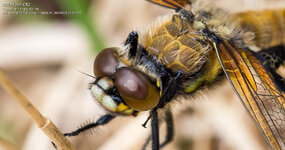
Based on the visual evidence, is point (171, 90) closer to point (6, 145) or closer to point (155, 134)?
point (155, 134)

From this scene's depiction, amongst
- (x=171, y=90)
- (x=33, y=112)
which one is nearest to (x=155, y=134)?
(x=171, y=90)

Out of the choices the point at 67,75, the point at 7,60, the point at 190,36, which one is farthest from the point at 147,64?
the point at 7,60

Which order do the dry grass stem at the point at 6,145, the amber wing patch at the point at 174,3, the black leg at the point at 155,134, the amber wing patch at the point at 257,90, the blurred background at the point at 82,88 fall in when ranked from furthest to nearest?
the blurred background at the point at 82,88 → the amber wing patch at the point at 174,3 → the black leg at the point at 155,134 → the dry grass stem at the point at 6,145 → the amber wing patch at the point at 257,90

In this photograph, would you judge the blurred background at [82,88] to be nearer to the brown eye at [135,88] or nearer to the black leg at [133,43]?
→ the black leg at [133,43]

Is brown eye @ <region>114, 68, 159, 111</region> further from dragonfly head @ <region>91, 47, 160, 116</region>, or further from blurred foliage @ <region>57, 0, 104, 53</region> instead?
blurred foliage @ <region>57, 0, 104, 53</region>

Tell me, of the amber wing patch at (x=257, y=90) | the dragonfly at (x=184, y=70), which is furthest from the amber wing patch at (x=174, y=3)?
the amber wing patch at (x=257, y=90)

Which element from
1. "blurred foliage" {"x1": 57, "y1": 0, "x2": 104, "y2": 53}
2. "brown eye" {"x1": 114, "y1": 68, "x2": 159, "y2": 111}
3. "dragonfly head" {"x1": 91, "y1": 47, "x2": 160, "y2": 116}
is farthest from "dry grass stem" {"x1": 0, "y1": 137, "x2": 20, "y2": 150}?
"blurred foliage" {"x1": 57, "y1": 0, "x2": 104, "y2": 53}
